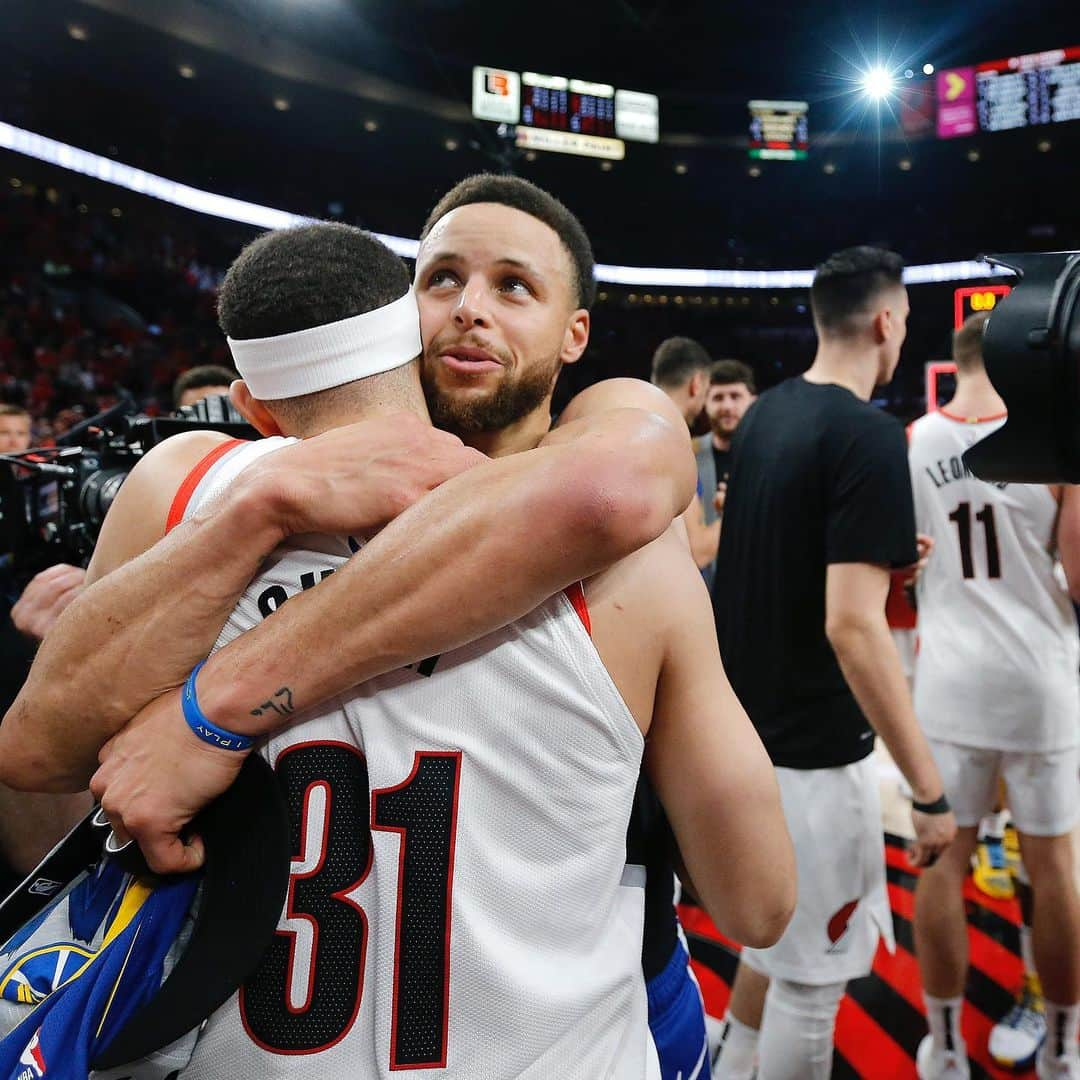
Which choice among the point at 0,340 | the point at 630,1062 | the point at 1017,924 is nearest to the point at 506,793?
the point at 630,1062

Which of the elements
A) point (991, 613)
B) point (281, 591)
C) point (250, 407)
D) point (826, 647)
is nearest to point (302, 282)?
point (250, 407)

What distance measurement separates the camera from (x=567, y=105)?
13.7 metres

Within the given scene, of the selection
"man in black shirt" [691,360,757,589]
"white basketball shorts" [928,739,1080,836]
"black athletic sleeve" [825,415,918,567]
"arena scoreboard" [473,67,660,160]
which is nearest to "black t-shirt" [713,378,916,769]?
"black athletic sleeve" [825,415,918,567]

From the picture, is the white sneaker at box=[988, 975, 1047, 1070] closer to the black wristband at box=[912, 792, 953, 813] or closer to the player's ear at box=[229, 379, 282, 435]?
the black wristband at box=[912, 792, 953, 813]

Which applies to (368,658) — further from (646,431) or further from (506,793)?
(646,431)

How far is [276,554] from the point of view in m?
1.03

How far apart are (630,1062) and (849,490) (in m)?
1.53

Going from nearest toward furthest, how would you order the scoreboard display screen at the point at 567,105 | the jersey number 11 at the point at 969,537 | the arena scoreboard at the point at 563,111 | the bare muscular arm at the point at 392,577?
1. the bare muscular arm at the point at 392,577
2. the jersey number 11 at the point at 969,537
3. the arena scoreboard at the point at 563,111
4. the scoreboard display screen at the point at 567,105

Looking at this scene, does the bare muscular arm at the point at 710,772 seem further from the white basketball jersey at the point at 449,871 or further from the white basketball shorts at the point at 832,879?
the white basketball shorts at the point at 832,879

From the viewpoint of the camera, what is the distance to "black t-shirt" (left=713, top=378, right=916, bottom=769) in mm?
2172

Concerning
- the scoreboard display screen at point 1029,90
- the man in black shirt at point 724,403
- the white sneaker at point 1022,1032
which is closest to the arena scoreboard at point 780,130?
the scoreboard display screen at point 1029,90

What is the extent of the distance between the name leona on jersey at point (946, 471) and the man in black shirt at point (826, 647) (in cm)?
48

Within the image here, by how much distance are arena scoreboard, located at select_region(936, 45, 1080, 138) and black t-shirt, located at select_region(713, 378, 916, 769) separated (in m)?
12.9

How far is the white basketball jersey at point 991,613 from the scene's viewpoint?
265cm
